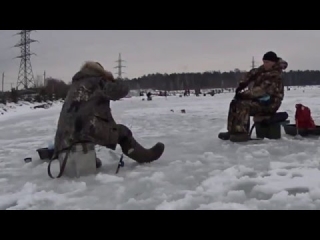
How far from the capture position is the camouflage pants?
6348 mm

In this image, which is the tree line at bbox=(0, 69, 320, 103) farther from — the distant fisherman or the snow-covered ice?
the snow-covered ice

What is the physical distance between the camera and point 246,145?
235 inches

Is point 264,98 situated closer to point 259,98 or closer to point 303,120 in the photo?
point 259,98

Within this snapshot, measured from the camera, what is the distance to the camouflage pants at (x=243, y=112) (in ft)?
20.8

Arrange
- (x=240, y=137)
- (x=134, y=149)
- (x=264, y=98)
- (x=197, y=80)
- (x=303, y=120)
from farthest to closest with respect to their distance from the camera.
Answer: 1. (x=197, y=80)
2. (x=303, y=120)
3. (x=264, y=98)
4. (x=240, y=137)
5. (x=134, y=149)

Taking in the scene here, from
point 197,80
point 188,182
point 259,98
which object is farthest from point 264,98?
point 197,80

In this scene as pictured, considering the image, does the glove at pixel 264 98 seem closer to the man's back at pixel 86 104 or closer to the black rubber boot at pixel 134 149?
the black rubber boot at pixel 134 149

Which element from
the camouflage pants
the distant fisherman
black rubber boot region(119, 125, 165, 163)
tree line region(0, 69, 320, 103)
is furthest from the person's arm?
tree line region(0, 69, 320, 103)

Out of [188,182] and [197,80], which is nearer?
[188,182]

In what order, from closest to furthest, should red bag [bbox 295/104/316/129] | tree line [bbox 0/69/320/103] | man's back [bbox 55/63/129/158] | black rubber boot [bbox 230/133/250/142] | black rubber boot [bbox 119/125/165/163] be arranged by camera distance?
man's back [bbox 55/63/129/158] → black rubber boot [bbox 119/125/165/163] → black rubber boot [bbox 230/133/250/142] → red bag [bbox 295/104/316/129] → tree line [bbox 0/69/320/103]

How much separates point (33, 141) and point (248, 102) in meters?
3.97

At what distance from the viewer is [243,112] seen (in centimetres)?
636
